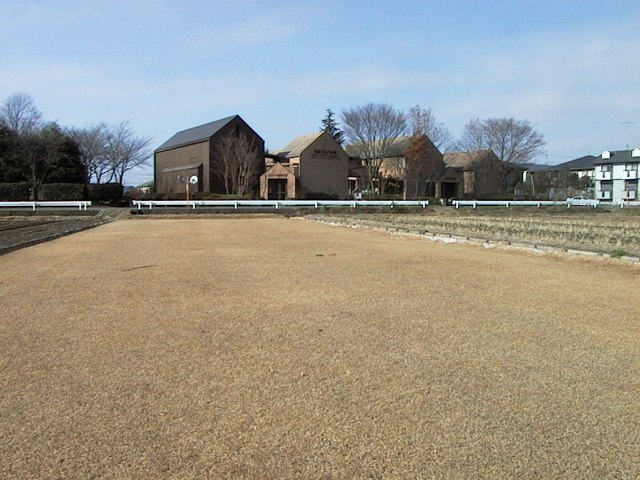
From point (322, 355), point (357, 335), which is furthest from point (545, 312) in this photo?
point (322, 355)

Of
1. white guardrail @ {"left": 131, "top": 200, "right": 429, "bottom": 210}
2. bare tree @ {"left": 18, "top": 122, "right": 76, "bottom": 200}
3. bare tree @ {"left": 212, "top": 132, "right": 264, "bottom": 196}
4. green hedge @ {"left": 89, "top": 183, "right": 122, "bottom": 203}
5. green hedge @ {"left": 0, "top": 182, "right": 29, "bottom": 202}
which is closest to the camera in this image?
white guardrail @ {"left": 131, "top": 200, "right": 429, "bottom": 210}

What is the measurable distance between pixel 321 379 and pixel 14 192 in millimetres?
45486

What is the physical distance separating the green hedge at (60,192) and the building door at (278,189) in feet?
57.1

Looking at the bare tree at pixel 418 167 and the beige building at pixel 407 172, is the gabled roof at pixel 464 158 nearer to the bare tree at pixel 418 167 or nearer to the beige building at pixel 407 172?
the beige building at pixel 407 172

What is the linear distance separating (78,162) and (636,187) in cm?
6567

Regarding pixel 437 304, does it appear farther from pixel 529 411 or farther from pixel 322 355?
pixel 529 411

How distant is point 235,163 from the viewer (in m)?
51.5

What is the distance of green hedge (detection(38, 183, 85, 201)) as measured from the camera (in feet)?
140

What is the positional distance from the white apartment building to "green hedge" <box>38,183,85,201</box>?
60.5m

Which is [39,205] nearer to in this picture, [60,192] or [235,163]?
[60,192]

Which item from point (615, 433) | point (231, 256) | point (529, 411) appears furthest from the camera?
point (231, 256)

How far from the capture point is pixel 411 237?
16.6 m

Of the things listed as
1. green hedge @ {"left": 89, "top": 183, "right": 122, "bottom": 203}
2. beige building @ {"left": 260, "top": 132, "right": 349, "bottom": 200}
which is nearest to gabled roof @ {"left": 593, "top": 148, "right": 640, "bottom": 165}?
beige building @ {"left": 260, "top": 132, "right": 349, "bottom": 200}

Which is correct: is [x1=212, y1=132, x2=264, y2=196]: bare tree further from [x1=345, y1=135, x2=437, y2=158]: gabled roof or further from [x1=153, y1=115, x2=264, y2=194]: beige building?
[x1=345, y1=135, x2=437, y2=158]: gabled roof
